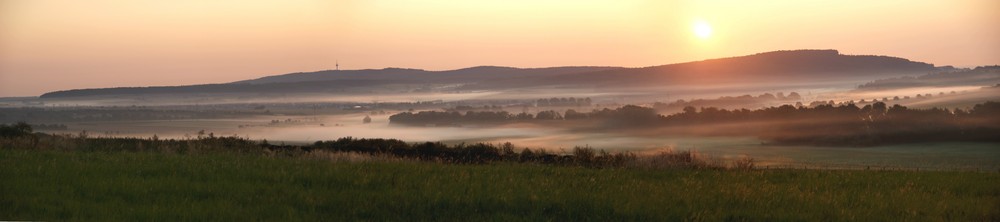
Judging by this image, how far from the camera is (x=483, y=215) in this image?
52.3 ft

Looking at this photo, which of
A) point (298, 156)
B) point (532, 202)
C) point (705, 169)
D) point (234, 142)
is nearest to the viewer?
point (532, 202)

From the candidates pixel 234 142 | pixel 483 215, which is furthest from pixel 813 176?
pixel 234 142

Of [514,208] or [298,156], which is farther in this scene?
[298,156]

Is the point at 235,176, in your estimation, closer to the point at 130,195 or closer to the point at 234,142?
A: the point at 130,195

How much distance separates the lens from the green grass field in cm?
1617

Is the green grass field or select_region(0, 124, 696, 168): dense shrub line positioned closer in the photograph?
the green grass field

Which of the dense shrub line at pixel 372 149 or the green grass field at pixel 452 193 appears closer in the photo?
the green grass field at pixel 452 193

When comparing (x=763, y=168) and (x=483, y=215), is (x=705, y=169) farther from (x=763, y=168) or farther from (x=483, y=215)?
(x=483, y=215)

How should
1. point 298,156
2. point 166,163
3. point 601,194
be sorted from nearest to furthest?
point 601,194 < point 166,163 < point 298,156

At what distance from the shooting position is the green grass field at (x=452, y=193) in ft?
53.1

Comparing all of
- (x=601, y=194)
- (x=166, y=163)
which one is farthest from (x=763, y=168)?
(x=166, y=163)

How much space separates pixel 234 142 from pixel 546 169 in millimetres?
14598

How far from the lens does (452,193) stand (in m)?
17.9

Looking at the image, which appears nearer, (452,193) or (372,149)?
(452,193)
